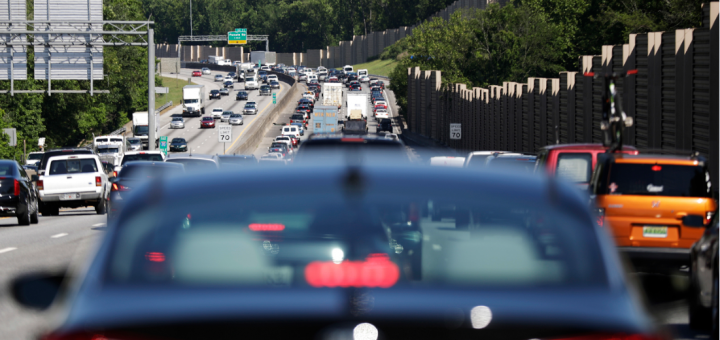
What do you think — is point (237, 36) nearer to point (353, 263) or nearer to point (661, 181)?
point (661, 181)

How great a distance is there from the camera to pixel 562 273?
10.5 feet

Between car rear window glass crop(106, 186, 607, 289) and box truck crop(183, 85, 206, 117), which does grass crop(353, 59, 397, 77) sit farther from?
car rear window glass crop(106, 186, 607, 289)

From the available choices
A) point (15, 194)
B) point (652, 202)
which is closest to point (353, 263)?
point (652, 202)

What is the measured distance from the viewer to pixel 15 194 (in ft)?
76.1

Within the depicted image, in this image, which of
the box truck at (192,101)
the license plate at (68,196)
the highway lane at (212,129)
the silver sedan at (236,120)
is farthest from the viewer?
the box truck at (192,101)

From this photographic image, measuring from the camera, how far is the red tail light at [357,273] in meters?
2.98

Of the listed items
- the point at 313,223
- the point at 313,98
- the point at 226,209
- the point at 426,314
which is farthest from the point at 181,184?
the point at 313,98

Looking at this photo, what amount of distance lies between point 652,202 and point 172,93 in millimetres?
149296

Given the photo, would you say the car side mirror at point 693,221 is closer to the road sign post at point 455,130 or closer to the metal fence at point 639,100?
the metal fence at point 639,100

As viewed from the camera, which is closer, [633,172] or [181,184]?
[181,184]

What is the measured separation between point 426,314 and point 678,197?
11.2m

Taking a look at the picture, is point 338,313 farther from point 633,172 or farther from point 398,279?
point 633,172

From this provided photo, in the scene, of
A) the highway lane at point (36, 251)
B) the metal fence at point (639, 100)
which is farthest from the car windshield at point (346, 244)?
the metal fence at point (639, 100)

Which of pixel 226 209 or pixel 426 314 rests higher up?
pixel 226 209
